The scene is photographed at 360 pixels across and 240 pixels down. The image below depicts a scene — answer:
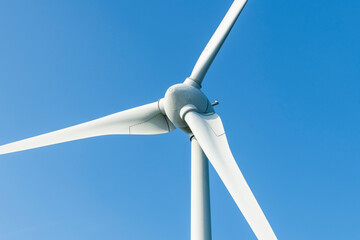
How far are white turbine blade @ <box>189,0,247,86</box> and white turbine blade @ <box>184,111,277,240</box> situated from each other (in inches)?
72.9

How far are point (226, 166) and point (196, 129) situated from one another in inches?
77.8

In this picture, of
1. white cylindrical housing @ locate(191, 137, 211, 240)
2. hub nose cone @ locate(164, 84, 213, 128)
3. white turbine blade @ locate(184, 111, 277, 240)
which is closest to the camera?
white turbine blade @ locate(184, 111, 277, 240)

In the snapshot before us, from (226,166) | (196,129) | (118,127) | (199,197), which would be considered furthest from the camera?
(118,127)

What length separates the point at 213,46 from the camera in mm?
14531

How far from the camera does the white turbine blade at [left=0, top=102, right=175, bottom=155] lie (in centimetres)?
1391

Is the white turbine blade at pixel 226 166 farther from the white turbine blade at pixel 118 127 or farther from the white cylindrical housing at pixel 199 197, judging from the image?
the white turbine blade at pixel 118 127

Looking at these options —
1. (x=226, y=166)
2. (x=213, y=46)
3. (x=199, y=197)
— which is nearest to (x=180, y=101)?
(x=213, y=46)

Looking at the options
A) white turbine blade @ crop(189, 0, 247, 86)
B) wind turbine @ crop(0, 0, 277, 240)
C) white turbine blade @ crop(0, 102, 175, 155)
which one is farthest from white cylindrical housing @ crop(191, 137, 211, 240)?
white turbine blade @ crop(189, 0, 247, 86)

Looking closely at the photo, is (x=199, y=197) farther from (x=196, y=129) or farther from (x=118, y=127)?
(x=118, y=127)

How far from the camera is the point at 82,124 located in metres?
14.1

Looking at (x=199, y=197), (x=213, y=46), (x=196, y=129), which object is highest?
(x=213, y=46)

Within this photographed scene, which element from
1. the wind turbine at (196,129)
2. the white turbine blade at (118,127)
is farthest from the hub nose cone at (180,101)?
the white turbine blade at (118,127)

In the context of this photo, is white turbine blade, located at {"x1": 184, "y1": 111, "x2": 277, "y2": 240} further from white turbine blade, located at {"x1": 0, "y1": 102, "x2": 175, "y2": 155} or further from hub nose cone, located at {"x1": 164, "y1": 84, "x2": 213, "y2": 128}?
white turbine blade, located at {"x1": 0, "y1": 102, "x2": 175, "y2": 155}

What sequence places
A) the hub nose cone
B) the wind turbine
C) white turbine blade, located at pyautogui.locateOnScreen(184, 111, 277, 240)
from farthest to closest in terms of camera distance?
1. the hub nose cone
2. the wind turbine
3. white turbine blade, located at pyautogui.locateOnScreen(184, 111, 277, 240)
